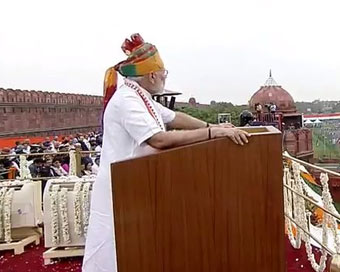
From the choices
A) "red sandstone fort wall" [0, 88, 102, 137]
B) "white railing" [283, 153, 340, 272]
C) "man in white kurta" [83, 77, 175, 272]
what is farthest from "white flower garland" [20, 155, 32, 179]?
"red sandstone fort wall" [0, 88, 102, 137]

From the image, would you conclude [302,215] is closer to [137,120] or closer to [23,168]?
[137,120]

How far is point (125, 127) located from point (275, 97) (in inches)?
655

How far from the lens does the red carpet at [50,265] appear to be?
3099 mm

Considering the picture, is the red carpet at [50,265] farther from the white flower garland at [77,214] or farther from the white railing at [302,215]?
the white flower garland at [77,214]

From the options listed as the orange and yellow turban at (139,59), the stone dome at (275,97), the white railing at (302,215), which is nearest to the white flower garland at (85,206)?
the white railing at (302,215)

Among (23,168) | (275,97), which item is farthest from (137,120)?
(275,97)

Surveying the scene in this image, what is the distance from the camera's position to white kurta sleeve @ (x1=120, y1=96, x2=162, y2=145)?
4.35 feet

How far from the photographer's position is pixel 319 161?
1413 cm

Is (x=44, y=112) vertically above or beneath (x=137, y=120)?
above

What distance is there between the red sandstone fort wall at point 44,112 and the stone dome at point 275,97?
20.4 ft

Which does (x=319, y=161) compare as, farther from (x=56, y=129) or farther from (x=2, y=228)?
(x=2, y=228)

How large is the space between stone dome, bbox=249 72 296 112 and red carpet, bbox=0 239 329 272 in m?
13.9

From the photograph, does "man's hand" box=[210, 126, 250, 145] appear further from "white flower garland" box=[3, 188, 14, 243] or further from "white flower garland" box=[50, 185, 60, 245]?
"white flower garland" box=[3, 188, 14, 243]

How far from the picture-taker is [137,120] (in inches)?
53.2
